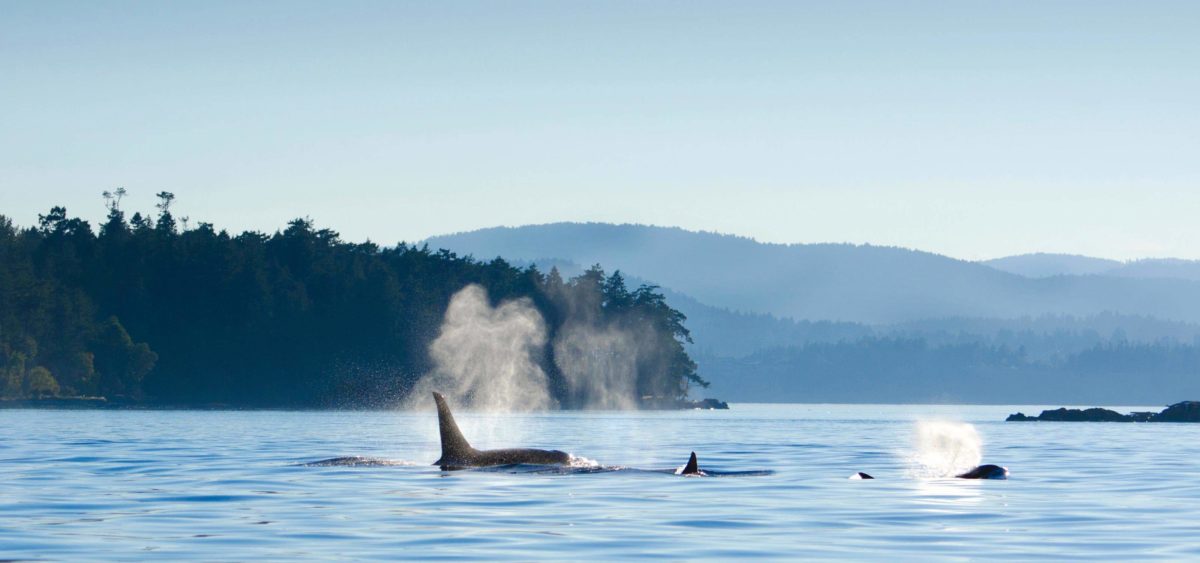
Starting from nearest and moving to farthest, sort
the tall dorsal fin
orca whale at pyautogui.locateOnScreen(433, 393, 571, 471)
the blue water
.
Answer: the blue water < orca whale at pyautogui.locateOnScreen(433, 393, 571, 471) < the tall dorsal fin

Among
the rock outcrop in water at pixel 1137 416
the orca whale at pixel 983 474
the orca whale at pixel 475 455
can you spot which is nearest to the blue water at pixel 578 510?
the orca whale at pixel 983 474

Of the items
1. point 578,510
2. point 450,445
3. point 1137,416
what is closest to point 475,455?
point 450,445

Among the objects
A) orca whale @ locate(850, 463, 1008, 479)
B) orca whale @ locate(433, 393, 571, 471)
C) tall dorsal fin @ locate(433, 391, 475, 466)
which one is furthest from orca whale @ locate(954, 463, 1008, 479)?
tall dorsal fin @ locate(433, 391, 475, 466)

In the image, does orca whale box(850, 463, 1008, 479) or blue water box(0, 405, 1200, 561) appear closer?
blue water box(0, 405, 1200, 561)

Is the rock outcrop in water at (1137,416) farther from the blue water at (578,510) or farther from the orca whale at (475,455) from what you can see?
the orca whale at (475,455)

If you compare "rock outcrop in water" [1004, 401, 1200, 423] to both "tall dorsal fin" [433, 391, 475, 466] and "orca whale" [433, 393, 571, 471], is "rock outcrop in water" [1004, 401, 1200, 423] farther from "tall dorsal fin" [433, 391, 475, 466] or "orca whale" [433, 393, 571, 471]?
"tall dorsal fin" [433, 391, 475, 466]

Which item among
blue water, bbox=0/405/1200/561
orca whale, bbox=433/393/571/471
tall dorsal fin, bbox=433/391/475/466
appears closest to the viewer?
blue water, bbox=0/405/1200/561

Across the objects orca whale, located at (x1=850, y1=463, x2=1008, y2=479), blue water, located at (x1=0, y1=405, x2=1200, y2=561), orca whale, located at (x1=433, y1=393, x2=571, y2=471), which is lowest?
blue water, located at (x1=0, y1=405, x2=1200, y2=561)

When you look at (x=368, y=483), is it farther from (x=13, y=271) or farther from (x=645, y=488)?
(x=13, y=271)

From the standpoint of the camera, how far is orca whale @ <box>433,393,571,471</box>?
4266 cm

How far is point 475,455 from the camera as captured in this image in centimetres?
4356

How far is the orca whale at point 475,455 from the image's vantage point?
42.7 metres

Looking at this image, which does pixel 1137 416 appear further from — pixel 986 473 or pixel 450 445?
pixel 450 445

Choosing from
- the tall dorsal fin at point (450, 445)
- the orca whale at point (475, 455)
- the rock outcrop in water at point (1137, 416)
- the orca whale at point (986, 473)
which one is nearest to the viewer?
the orca whale at point (986, 473)
